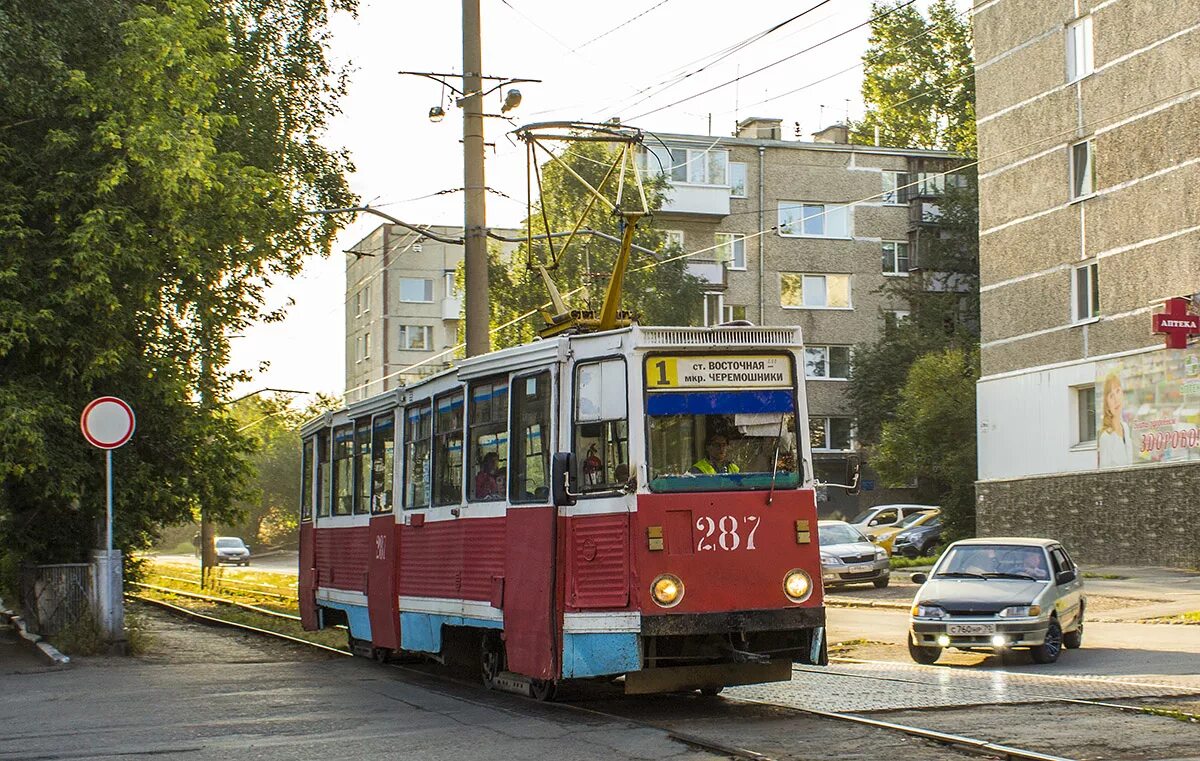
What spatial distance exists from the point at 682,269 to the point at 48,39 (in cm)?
3729

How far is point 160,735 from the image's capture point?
1162 centimetres

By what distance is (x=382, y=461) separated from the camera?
17688 millimetres

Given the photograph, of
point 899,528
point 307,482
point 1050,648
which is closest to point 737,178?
point 899,528

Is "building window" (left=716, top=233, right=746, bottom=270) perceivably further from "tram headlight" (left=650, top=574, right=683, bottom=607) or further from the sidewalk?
"tram headlight" (left=650, top=574, right=683, bottom=607)

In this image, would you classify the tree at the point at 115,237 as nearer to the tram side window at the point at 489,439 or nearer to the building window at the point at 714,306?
the tram side window at the point at 489,439

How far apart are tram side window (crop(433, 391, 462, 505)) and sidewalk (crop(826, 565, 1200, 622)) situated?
13303 millimetres

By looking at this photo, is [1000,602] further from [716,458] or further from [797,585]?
[716,458]

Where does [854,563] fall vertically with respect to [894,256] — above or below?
below

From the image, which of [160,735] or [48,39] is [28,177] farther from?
[160,735]

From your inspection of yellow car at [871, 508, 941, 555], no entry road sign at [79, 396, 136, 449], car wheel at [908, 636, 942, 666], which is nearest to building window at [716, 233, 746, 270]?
yellow car at [871, 508, 941, 555]

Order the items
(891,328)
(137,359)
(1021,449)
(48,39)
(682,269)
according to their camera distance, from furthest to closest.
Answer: (891,328) < (682,269) < (1021,449) < (137,359) < (48,39)

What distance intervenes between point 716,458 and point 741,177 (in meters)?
50.8

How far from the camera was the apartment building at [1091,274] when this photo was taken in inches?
1335

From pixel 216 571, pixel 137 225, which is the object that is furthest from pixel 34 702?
pixel 216 571
